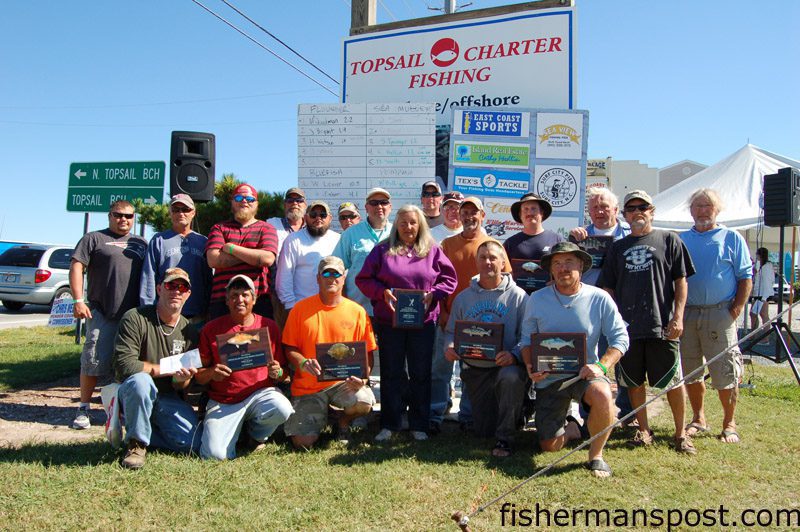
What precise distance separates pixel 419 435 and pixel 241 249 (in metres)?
2.08

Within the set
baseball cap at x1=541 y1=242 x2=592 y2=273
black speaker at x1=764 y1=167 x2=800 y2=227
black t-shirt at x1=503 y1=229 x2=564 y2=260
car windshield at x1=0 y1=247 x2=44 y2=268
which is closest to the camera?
baseball cap at x1=541 y1=242 x2=592 y2=273

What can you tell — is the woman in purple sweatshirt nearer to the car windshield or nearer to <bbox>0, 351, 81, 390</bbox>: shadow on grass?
<bbox>0, 351, 81, 390</bbox>: shadow on grass

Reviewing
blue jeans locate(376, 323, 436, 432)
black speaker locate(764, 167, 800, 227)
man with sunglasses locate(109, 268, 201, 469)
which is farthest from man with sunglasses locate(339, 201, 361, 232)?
black speaker locate(764, 167, 800, 227)

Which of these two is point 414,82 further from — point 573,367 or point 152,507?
point 152,507

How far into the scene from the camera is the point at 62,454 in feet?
14.0

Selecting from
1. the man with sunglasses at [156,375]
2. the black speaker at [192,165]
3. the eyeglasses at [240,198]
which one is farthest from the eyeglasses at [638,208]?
the black speaker at [192,165]

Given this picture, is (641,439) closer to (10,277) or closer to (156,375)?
(156,375)

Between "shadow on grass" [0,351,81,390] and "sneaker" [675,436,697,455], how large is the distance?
7062mm

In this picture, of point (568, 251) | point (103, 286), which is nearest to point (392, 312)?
point (568, 251)

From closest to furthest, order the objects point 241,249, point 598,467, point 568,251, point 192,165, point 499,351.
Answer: point 598,467, point 568,251, point 499,351, point 241,249, point 192,165

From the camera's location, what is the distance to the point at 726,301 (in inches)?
185

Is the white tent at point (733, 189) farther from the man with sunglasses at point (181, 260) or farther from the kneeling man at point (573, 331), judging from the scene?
the man with sunglasses at point (181, 260)

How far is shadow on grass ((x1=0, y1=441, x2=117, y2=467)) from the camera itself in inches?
160

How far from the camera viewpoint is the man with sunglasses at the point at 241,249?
4.82 m
